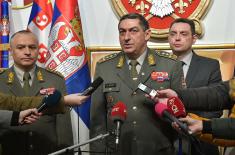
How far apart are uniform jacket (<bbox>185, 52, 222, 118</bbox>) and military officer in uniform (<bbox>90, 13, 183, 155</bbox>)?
0.54 m

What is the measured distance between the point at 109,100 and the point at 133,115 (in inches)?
7.7

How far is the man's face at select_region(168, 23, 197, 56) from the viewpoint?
Result: 11.8 ft

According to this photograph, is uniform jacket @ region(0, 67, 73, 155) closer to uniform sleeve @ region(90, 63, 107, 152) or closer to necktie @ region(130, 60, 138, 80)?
uniform sleeve @ region(90, 63, 107, 152)

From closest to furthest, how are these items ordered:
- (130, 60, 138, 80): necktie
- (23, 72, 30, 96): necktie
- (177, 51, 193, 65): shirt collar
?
1. (130, 60, 138, 80): necktie
2. (23, 72, 30, 96): necktie
3. (177, 51, 193, 65): shirt collar

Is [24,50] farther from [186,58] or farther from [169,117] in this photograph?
[169,117]

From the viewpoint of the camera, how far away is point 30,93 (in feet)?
10.0

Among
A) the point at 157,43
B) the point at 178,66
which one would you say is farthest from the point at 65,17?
the point at 178,66

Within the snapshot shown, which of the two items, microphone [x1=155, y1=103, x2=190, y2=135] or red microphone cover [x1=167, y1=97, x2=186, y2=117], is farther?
red microphone cover [x1=167, y1=97, x2=186, y2=117]

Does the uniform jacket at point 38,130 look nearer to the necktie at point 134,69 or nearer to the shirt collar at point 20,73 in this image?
the shirt collar at point 20,73

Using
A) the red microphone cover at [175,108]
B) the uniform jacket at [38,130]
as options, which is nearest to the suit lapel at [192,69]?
the uniform jacket at [38,130]

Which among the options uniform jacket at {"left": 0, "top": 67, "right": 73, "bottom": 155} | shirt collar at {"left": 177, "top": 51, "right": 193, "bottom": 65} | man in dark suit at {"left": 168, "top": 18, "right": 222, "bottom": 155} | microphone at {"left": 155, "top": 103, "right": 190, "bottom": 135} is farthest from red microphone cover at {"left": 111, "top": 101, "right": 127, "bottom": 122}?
shirt collar at {"left": 177, "top": 51, "right": 193, "bottom": 65}

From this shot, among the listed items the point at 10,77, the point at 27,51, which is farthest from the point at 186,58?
the point at 10,77

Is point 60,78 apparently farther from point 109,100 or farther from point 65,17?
point 65,17

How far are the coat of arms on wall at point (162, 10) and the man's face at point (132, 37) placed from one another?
1306 mm
